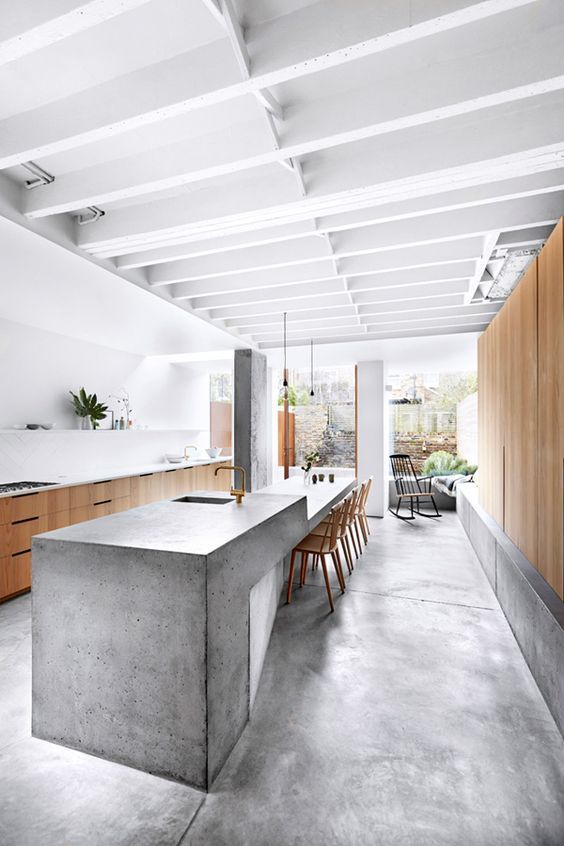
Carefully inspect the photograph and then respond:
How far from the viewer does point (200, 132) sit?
2.09 m

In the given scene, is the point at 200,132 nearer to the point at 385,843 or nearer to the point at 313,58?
the point at 313,58

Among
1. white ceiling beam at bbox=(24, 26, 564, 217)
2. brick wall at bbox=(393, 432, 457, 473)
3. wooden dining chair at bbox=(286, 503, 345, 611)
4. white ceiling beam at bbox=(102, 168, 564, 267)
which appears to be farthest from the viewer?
brick wall at bbox=(393, 432, 457, 473)

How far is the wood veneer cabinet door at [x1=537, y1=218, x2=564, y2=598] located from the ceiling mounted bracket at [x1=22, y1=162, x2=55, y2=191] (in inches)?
106

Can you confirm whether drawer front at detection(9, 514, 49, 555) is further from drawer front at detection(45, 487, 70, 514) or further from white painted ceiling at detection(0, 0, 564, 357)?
white painted ceiling at detection(0, 0, 564, 357)

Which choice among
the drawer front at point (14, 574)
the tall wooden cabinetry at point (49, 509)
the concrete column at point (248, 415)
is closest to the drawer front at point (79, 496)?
the tall wooden cabinetry at point (49, 509)

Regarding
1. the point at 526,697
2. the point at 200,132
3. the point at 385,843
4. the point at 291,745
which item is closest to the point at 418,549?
the point at 526,697

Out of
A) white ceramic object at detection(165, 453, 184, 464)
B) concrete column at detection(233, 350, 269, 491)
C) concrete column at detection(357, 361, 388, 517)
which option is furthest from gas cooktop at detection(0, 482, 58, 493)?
concrete column at detection(357, 361, 388, 517)

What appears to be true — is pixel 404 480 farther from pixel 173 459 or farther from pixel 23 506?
pixel 23 506

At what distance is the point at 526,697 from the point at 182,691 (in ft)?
5.97

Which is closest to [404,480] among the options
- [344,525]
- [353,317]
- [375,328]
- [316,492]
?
[375,328]

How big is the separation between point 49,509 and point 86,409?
157cm

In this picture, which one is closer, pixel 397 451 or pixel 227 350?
pixel 227 350

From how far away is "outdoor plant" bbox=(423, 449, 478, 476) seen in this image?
8.06 meters

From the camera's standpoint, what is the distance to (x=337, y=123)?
1.85 meters
